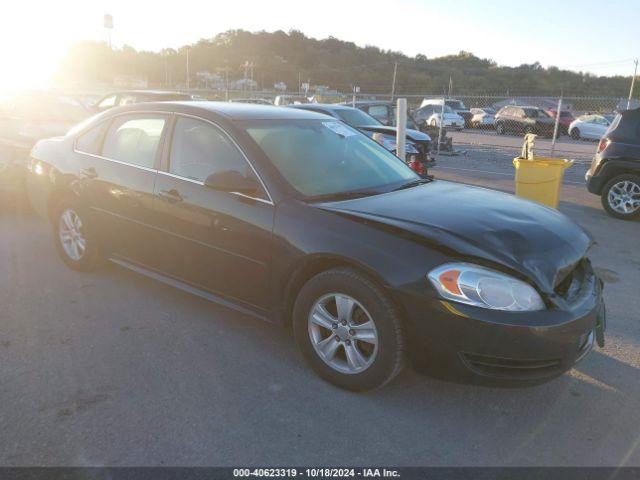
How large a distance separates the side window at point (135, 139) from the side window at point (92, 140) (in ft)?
0.28

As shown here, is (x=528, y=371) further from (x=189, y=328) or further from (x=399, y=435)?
(x=189, y=328)

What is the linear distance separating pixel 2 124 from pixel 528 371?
8.09 metres

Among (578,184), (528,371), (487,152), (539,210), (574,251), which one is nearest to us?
(528,371)

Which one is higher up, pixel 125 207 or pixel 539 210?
pixel 539 210

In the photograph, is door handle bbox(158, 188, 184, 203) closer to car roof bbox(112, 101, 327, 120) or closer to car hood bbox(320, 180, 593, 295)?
car roof bbox(112, 101, 327, 120)

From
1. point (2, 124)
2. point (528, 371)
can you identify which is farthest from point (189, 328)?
point (2, 124)

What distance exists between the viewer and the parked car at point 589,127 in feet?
76.3

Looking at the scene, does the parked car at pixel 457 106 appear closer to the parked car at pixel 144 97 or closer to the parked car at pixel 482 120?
the parked car at pixel 482 120

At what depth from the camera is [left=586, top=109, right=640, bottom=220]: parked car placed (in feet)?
25.3

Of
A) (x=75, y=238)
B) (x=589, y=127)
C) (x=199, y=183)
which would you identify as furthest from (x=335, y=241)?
(x=589, y=127)

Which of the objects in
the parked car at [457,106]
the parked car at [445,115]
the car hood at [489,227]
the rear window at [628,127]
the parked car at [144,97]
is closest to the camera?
the car hood at [489,227]

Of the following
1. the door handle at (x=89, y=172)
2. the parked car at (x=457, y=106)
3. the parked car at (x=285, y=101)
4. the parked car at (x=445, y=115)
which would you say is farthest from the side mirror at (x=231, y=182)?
the parked car at (x=457, y=106)

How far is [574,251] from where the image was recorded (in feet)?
10.2

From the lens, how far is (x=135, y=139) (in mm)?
4270
